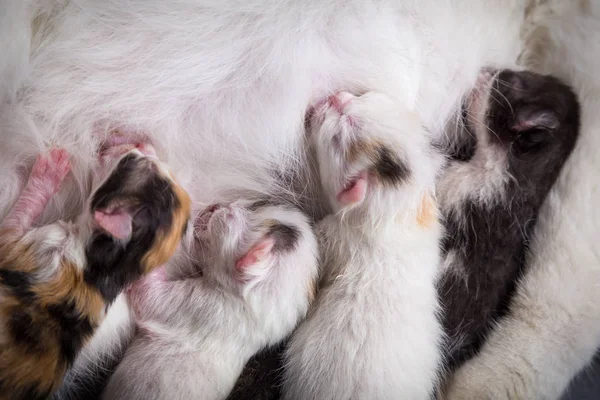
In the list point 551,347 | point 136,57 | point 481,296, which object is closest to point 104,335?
point 136,57

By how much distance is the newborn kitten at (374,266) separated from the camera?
108 cm

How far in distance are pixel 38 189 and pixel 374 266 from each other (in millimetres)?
647

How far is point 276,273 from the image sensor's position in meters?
1.12

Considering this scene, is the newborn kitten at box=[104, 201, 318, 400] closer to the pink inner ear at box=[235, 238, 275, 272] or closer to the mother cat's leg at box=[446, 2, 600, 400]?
the pink inner ear at box=[235, 238, 275, 272]

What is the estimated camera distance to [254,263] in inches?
43.1

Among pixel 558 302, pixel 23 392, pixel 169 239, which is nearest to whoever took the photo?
pixel 23 392

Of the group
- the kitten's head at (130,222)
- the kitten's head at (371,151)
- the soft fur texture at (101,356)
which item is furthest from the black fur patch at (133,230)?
the kitten's head at (371,151)

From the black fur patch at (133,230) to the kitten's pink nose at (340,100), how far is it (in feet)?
1.24

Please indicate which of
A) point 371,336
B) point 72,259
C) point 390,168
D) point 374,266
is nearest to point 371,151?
point 390,168

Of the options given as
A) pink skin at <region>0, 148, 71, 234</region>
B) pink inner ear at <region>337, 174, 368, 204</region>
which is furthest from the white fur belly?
pink skin at <region>0, 148, 71, 234</region>

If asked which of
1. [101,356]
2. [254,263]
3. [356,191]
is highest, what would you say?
→ [356,191]

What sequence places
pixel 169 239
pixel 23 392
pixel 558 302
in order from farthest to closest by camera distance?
pixel 558 302 → pixel 169 239 → pixel 23 392

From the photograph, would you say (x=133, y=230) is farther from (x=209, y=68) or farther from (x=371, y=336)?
(x=371, y=336)

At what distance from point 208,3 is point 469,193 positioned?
65cm
